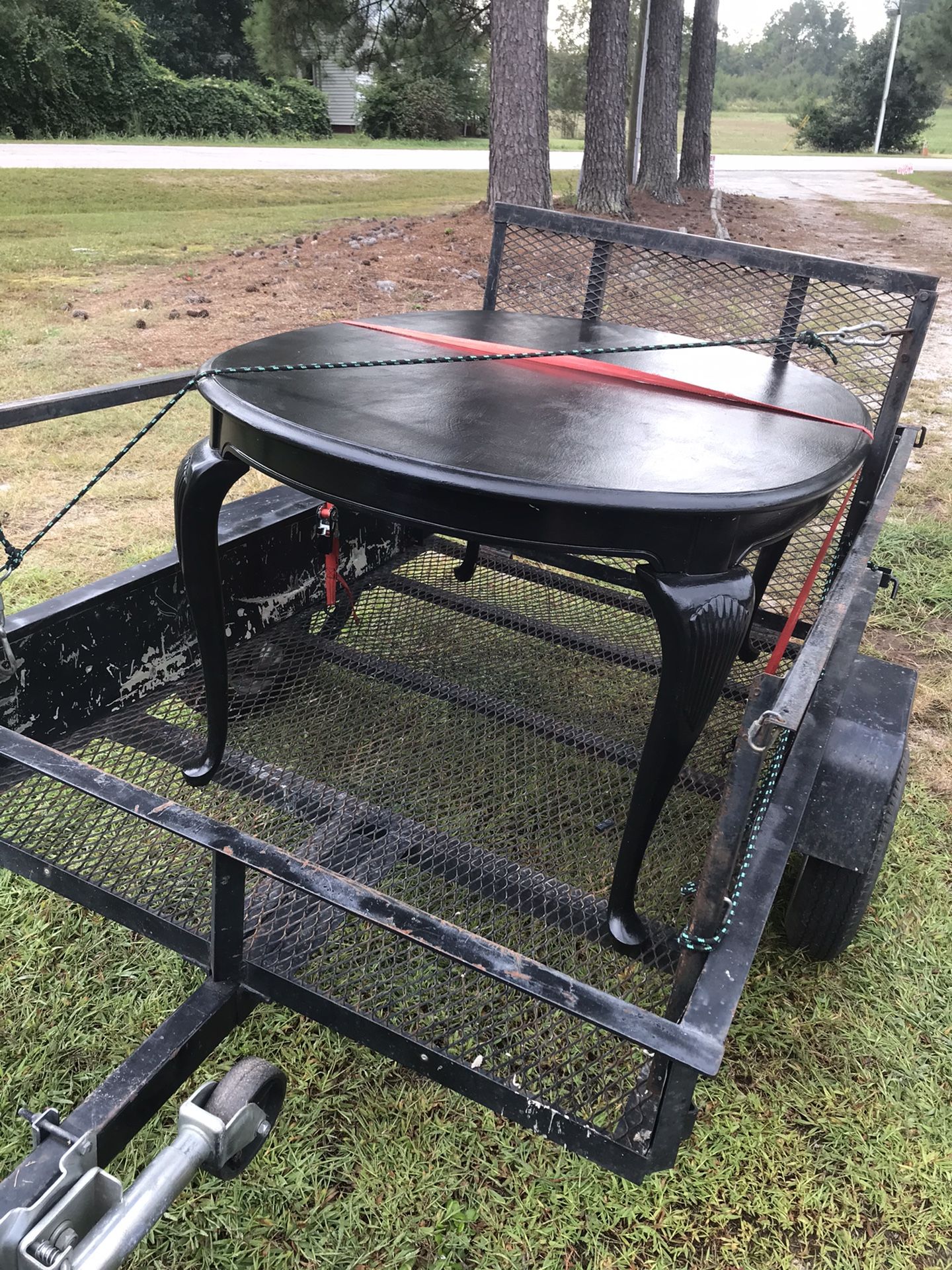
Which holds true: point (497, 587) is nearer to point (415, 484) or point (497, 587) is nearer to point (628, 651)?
point (628, 651)

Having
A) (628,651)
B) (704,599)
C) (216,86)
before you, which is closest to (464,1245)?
(704,599)

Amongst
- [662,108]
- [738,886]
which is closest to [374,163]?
[662,108]

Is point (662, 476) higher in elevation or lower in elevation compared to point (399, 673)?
higher

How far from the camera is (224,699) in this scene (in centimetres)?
191

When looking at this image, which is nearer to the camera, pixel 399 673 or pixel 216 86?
pixel 399 673

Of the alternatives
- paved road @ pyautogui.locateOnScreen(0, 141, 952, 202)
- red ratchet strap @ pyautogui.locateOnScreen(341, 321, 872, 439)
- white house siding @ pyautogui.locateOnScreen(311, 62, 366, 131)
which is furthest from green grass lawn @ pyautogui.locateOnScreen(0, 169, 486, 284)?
white house siding @ pyautogui.locateOnScreen(311, 62, 366, 131)

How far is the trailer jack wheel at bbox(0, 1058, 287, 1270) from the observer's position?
2.97 ft

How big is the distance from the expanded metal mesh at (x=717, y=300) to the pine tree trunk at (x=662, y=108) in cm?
1206

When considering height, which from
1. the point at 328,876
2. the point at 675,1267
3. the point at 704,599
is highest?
the point at 704,599

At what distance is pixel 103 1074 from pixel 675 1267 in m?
1.00

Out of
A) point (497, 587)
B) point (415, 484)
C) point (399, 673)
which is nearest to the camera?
point (415, 484)

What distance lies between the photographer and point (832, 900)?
5.95ft

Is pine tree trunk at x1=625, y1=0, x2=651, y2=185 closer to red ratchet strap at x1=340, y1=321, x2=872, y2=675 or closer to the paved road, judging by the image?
the paved road

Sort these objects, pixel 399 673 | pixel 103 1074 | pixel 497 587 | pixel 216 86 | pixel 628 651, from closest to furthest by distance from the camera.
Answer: pixel 103 1074 → pixel 399 673 → pixel 628 651 → pixel 497 587 → pixel 216 86
